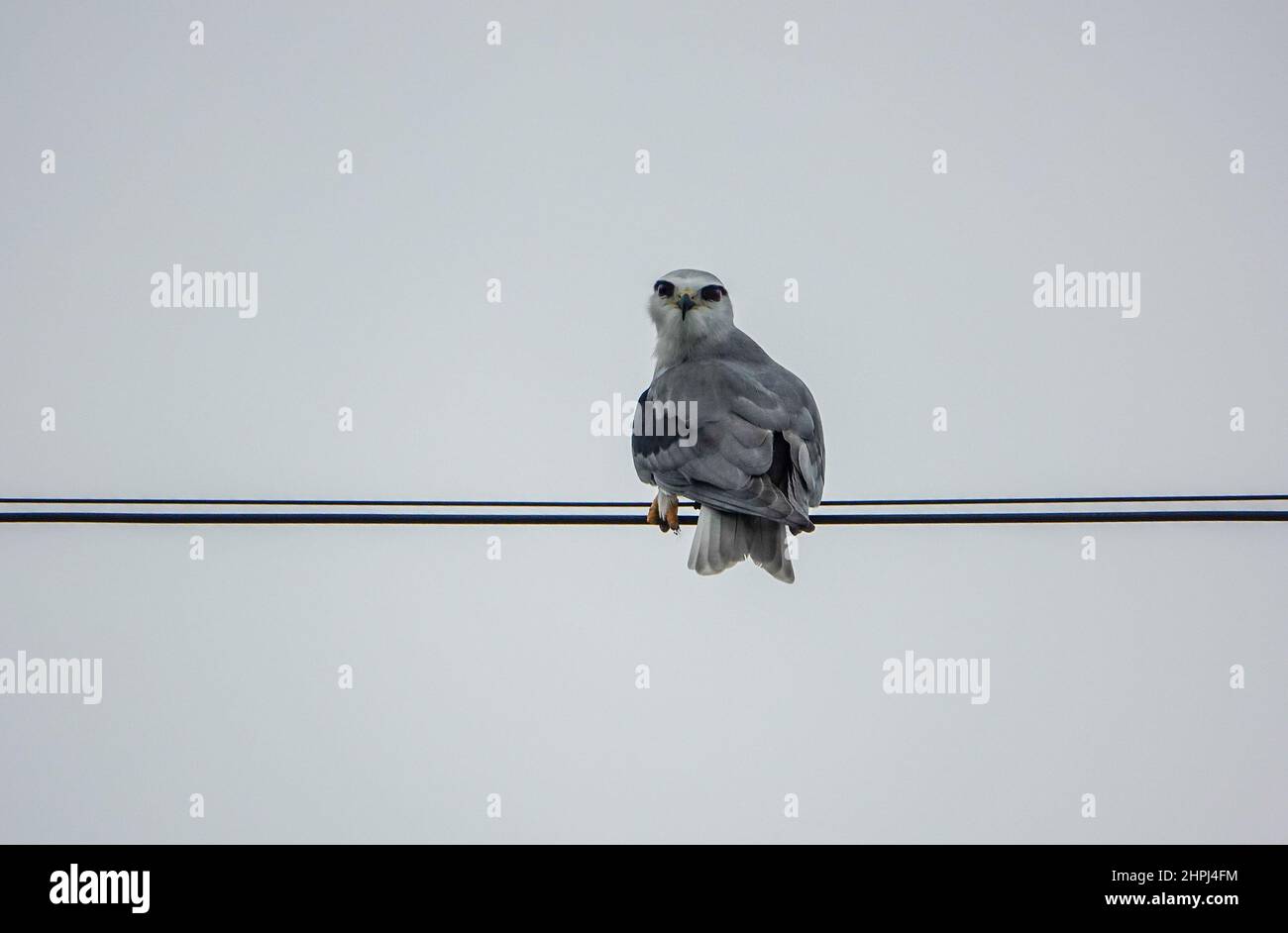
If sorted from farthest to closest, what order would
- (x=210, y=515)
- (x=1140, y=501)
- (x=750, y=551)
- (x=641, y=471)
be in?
(x=641, y=471) < (x=750, y=551) < (x=1140, y=501) < (x=210, y=515)

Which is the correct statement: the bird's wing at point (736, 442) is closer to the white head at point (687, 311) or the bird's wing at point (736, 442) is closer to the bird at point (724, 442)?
the bird at point (724, 442)

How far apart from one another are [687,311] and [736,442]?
1865 millimetres

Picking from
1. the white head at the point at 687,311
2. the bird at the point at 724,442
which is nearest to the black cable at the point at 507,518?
the bird at the point at 724,442

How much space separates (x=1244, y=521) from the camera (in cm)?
537

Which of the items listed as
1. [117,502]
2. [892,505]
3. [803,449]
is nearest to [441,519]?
[117,502]

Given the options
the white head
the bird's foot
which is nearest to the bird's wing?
the bird's foot

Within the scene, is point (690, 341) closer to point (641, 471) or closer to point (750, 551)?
point (641, 471)

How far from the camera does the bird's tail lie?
6992mm

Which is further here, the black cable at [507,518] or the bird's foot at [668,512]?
the bird's foot at [668,512]

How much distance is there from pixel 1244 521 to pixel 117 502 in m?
4.90

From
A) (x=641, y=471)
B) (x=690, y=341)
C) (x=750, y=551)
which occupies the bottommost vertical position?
(x=750, y=551)

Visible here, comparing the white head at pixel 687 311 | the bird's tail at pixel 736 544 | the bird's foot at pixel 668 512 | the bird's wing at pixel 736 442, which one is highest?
the white head at pixel 687 311

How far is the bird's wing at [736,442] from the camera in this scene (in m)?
6.87

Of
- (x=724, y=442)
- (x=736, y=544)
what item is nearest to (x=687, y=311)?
(x=724, y=442)
